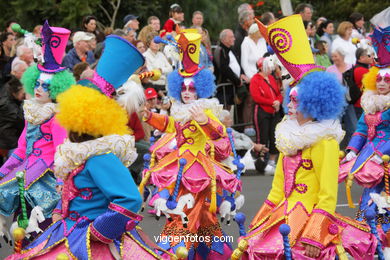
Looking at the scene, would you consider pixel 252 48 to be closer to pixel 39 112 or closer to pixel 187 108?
pixel 187 108

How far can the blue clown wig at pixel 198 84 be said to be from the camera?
773 centimetres

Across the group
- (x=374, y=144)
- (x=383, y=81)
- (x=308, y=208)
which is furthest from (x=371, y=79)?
(x=308, y=208)

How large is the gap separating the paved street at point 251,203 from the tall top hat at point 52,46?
2104mm

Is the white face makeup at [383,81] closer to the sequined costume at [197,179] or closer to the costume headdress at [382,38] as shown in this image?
the costume headdress at [382,38]

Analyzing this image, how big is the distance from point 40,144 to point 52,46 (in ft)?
2.76

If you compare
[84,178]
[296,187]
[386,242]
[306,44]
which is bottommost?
[386,242]

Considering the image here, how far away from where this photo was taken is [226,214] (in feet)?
24.9

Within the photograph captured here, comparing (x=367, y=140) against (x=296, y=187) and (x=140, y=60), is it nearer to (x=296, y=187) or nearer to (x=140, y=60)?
(x=296, y=187)

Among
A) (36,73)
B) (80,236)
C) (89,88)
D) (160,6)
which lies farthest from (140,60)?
(160,6)

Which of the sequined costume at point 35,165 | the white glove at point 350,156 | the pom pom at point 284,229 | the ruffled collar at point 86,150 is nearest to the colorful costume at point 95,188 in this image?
the ruffled collar at point 86,150

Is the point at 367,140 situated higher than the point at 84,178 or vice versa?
the point at 84,178

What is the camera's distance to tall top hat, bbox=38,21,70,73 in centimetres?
688

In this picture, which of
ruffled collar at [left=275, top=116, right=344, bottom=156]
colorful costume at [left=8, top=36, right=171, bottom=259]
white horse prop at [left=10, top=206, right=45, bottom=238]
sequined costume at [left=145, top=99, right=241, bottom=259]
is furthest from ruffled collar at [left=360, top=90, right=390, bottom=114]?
colorful costume at [left=8, top=36, right=171, bottom=259]

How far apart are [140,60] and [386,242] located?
10.6 ft
